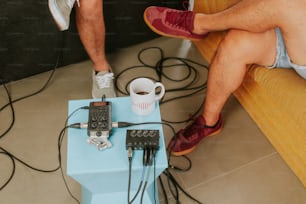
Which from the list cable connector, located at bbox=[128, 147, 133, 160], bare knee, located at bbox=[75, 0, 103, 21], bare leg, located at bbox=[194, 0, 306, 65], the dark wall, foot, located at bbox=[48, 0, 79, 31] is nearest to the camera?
cable connector, located at bbox=[128, 147, 133, 160]

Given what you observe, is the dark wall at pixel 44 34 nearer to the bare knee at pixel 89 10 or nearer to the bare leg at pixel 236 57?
the bare knee at pixel 89 10

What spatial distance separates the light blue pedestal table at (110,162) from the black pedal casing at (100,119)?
0.04m

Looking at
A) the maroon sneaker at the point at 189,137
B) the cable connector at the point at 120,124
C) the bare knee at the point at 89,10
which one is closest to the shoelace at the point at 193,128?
the maroon sneaker at the point at 189,137

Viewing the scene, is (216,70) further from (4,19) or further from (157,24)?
(4,19)

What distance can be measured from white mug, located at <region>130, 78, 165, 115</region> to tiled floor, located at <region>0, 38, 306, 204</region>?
1.31 ft

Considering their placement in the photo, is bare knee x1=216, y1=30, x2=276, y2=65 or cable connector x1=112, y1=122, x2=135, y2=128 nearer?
cable connector x1=112, y1=122, x2=135, y2=128

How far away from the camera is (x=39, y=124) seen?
151cm

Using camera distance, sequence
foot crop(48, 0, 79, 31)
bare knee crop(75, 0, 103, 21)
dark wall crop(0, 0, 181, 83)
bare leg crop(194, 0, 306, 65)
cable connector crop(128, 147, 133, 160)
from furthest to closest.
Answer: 1. dark wall crop(0, 0, 181, 83)
2. bare knee crop(75, 0, 103, 21)
3. foot crop(48, 0, 79, 31)
4. bare leg crop(194, 0, 306, 65)
5. cable connector crop(128, 147, 133, 160)

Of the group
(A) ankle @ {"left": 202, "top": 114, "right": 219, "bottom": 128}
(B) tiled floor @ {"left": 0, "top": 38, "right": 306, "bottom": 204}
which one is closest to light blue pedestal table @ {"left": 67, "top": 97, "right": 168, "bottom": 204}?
(B) tiled floor @ {"left": 0, "top": 38, "right": 306, "bottom": 204}

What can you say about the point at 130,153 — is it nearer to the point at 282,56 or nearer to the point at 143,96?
the point at 143,96

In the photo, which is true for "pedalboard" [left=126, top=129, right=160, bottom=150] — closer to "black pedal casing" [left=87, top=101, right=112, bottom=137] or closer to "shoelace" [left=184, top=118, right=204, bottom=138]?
"black pedal casing" [left=87, top=101, right=112, bottom=137]

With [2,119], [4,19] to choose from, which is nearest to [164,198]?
[2,119]

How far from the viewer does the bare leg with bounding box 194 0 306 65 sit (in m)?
1.09

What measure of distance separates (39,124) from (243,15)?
90cm
